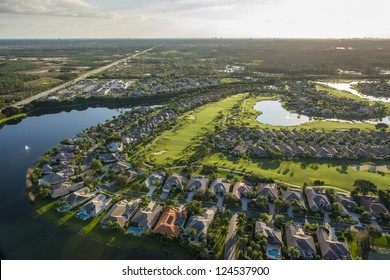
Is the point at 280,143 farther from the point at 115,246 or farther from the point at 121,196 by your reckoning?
the point at 115,246

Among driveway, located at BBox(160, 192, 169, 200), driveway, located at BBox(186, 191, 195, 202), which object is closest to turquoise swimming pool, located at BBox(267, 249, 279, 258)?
driveway, located at BBox(186, 191, 195, 202)

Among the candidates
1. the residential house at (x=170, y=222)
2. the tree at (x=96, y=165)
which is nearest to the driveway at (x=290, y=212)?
the residential house at (x=170, y=222)

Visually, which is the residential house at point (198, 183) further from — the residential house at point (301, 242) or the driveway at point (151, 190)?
the residential house at point (301, 242)

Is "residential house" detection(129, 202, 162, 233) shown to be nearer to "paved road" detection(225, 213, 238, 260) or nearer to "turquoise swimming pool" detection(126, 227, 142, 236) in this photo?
"turquoise swimming pool" detection(126, 227, 142, 236)

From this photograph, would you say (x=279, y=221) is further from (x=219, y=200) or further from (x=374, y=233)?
(x=374, y=233)

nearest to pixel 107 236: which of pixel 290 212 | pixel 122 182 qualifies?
pixel 122 182
